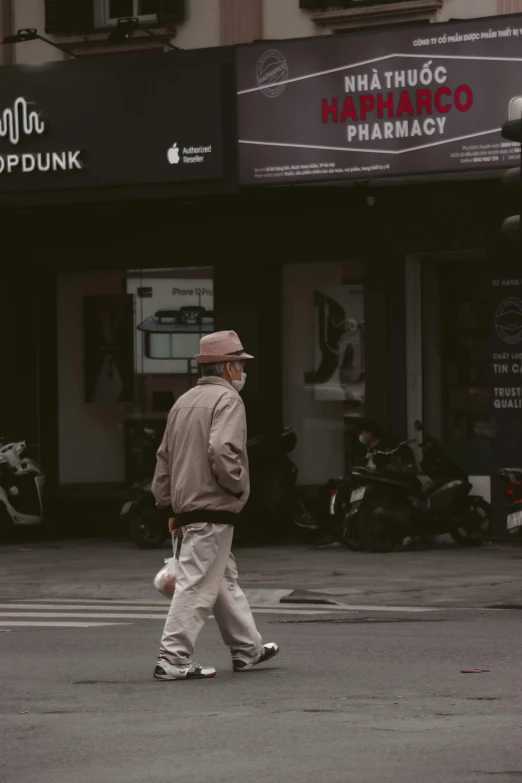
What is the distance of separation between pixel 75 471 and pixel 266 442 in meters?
3.59

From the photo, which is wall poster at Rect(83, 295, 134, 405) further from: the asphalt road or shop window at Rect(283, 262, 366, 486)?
the asphalt road

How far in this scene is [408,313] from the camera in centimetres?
1852

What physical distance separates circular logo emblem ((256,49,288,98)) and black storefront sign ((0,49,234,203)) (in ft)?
1.12

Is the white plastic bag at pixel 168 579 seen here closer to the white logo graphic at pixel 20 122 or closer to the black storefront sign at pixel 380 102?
the black storefront sign at pixel 380 102

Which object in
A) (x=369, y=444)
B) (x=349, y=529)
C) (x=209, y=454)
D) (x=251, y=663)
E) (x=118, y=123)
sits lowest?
(x=349, y=529)

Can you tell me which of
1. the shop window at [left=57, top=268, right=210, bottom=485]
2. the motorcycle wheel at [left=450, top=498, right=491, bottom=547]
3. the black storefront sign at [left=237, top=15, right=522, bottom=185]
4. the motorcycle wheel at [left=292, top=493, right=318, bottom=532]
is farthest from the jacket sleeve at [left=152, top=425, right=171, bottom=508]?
the shop window at [left=57, top=268, right=210, bottom=485]

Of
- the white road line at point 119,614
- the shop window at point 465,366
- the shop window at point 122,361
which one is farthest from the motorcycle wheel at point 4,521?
the white road line at point 119,614

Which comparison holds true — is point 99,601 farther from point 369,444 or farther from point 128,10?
point 128,10

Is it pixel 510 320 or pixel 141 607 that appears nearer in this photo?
pixel 141 607

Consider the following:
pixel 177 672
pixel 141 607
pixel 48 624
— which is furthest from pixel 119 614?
pixel 177 672

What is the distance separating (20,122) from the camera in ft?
61.0

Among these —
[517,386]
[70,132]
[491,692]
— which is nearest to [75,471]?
[70,132]

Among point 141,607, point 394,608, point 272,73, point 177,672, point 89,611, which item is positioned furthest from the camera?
point 272,73

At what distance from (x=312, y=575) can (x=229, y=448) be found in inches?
259
